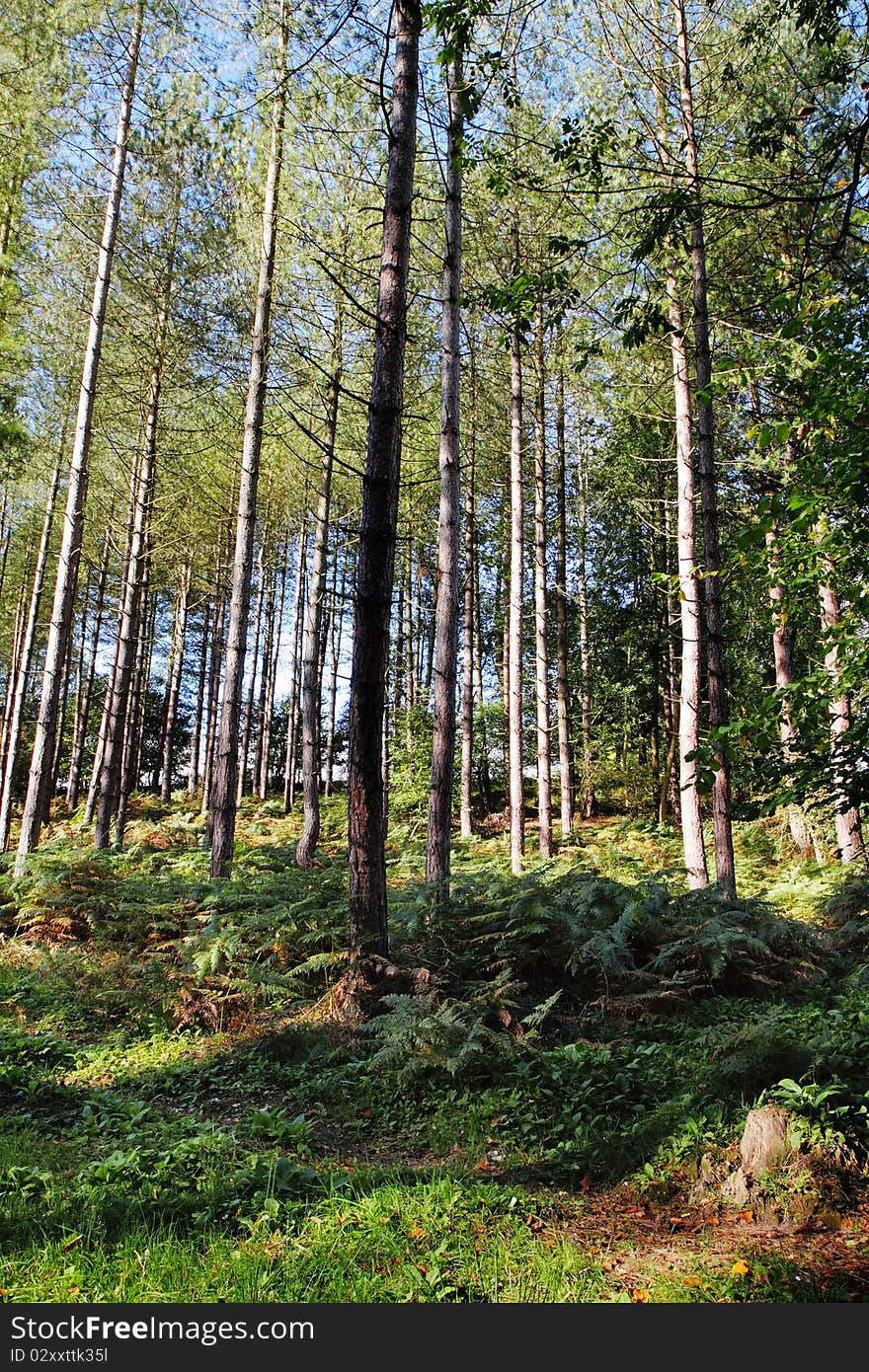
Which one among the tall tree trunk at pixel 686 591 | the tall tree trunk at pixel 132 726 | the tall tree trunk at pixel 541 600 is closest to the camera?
the tall tree trunk at pixel 686 591

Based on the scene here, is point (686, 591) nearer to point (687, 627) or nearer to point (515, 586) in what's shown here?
point (687, 627)

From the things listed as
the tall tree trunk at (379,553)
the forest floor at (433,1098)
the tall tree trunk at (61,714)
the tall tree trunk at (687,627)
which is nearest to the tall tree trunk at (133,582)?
the tall tree trunk at (61,714)

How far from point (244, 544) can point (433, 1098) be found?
7.96 meters

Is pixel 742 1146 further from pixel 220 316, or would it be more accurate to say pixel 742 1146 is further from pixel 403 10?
pixel 220 316

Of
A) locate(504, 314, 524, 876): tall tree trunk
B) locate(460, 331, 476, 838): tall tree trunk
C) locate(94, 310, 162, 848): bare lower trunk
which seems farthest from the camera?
locate(460, 331, 476, 838): tall tree trunk

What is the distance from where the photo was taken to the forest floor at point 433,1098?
2961 millimetres

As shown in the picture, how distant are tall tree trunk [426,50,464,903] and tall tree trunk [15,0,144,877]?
5.00 m

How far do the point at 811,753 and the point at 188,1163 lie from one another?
12.6 feet

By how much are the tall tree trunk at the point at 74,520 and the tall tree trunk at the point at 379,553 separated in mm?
5758

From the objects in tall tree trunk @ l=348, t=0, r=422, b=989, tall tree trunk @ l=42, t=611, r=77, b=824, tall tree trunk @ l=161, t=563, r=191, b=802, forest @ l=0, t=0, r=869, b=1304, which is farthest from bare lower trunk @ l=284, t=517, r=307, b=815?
tall tree trunk @ l=348, t=0, r=422, b=989

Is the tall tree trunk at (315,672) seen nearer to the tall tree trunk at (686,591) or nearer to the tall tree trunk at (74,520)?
the tall tree trunk at (74,520)

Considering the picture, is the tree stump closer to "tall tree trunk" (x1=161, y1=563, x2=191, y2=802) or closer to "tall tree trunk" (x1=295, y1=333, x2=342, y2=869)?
"tall tree trunk" (x1=295, y1=333, x2=342, y2=869)

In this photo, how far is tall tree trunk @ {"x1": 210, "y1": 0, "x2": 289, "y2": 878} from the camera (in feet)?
33.0

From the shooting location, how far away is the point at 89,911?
8.30 metres
